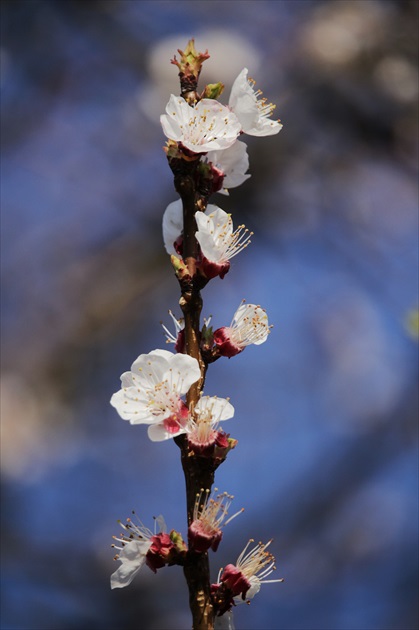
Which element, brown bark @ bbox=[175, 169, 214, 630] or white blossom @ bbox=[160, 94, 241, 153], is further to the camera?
white blossom @ bbox=[160, 94, 241, 153]

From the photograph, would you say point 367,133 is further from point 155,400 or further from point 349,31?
point 155,400

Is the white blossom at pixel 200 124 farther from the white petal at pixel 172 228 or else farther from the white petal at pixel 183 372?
the white petal at pixel 183 372

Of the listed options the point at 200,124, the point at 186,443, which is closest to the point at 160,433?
the point at 186,443

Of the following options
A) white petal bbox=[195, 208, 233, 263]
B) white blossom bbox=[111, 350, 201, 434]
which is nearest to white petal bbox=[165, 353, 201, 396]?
white blossom bbox=[111, 350, 201, 434]

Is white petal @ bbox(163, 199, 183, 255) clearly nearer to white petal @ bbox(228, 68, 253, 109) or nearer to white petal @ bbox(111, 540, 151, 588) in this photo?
white petal @ bbox(228, 68, 253, 109)

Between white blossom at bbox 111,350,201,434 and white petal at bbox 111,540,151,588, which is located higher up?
white blossom at bbox 111,350,201,434

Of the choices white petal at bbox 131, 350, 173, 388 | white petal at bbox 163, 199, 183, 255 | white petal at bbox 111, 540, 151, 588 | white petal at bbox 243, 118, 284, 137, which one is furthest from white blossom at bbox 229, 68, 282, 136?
white petal at bbox 111, 540, 151, 588

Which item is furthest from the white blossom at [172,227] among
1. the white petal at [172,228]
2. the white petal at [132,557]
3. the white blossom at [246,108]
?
the white petal at [132,557]

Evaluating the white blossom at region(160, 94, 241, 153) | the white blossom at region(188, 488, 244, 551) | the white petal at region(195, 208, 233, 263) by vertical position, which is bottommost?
the white blossom at region(188, 488, 244, 551)
